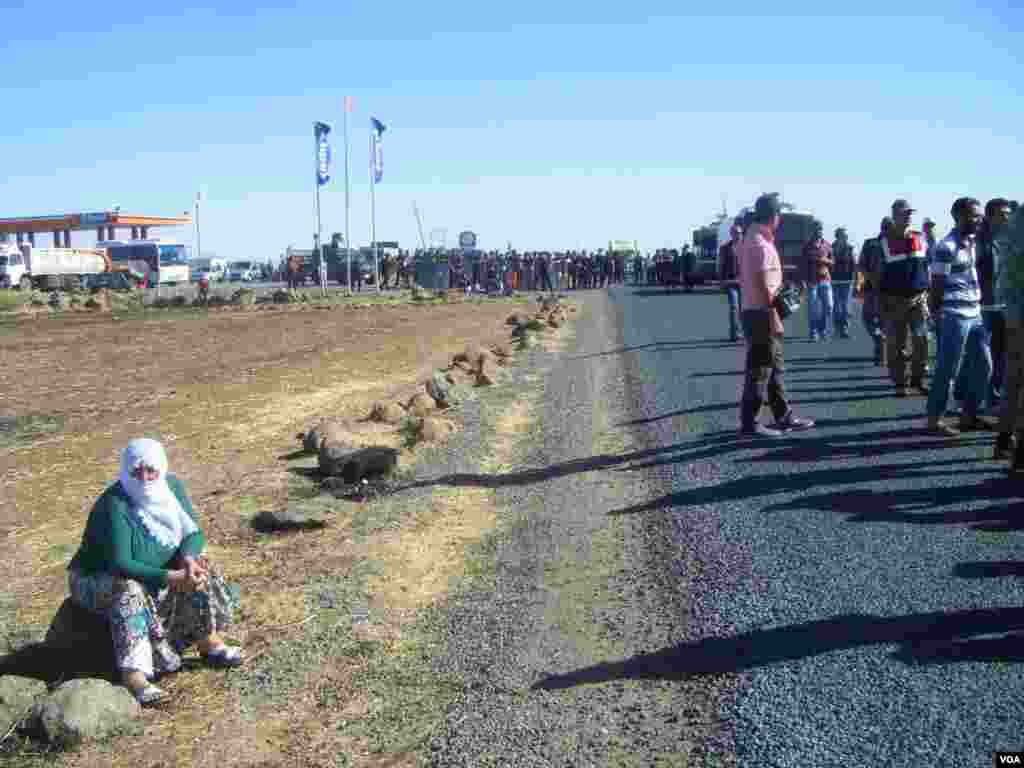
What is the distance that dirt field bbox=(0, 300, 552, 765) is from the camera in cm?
695

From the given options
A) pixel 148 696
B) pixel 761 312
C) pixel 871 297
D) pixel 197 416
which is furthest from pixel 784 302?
pixel 197 416

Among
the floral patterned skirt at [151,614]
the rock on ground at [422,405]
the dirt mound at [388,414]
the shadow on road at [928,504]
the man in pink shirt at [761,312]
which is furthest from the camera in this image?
the rock on ground at [422,405]

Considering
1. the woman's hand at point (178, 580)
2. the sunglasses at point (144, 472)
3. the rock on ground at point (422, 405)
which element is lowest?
the woman's hand at point (178, 580)

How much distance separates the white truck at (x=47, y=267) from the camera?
2293 inches

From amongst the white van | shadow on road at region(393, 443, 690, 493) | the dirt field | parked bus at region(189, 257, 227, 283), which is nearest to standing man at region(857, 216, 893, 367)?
shadow on road at region(393, 443, 690, 493)

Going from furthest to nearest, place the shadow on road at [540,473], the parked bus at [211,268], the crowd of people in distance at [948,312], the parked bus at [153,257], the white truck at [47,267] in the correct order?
the parked bus at [211,268] < the parked bus at [153,257] < the white truck at [47,267] < the shadow on road at [540,473] < the crowd of people in distance at [948,312]

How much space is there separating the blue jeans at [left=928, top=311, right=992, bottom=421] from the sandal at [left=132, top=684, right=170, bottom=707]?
6.46m

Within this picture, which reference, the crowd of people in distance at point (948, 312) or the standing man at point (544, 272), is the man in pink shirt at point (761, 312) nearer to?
the crowd of people in distance at point (948, 312)

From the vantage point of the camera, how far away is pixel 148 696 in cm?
495

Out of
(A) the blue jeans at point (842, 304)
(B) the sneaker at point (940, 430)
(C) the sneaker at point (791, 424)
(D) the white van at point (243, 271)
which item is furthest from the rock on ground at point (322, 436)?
(D) the white van at point (243, 271)

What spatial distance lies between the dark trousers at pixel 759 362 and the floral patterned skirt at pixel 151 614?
515 cm

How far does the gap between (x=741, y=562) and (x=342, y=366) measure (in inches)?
554

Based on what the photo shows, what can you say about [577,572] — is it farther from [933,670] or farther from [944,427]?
[944,427]

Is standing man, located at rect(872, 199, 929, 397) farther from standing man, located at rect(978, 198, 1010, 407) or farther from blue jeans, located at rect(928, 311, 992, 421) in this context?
blue jeans, located at rect(928, 311, 992, 421)
